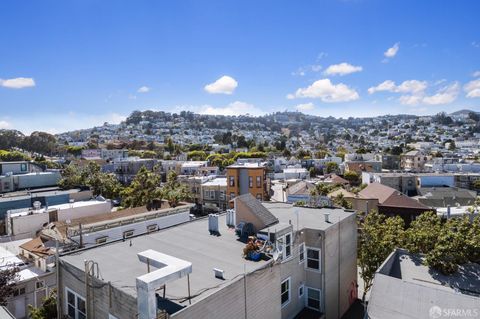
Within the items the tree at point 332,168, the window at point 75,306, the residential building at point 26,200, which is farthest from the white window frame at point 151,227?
the tree at point 332,168

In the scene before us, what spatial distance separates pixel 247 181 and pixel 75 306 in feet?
97.2

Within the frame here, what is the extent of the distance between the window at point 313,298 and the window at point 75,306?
1043cm

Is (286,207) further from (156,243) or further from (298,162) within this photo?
(298,162)

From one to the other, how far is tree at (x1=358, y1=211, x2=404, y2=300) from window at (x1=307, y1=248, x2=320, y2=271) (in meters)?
5.28

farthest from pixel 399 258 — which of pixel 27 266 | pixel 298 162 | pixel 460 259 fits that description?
pixel 298 162

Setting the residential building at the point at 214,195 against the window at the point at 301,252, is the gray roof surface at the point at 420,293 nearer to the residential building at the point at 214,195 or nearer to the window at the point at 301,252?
the window at the point at 301,252

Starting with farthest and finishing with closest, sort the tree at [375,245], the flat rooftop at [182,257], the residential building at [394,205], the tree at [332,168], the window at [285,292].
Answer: the tree at [332,168], the residential building at [394,205], the tree at [375,245], the window at [285,292], the flat rooftop at [182,257]

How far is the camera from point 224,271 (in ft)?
36.5

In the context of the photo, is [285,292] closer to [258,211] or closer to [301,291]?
[301,291]

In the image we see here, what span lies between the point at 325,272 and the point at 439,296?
190 inches

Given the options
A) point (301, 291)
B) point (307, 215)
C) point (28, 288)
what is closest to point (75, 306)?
point (301, 291)

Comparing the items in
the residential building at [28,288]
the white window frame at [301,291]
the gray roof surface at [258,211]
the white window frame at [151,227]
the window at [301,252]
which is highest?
the gray roof surface at [258,211]

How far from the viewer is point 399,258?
17969mm

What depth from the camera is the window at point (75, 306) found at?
11.1 metres
